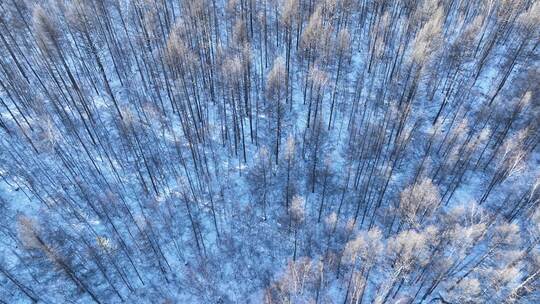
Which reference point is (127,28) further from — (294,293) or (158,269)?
(294,293)

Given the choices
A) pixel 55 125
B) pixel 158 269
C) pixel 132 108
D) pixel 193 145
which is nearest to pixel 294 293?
pixel 158 269

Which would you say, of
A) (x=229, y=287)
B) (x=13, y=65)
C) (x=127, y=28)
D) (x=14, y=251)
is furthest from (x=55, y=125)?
(x=229, y=287)

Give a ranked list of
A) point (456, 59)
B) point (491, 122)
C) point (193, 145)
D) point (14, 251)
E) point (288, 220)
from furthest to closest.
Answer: point (456, 59)
point (491, 122)
point (193, 145)
point (288, 220)
point (14, 251)

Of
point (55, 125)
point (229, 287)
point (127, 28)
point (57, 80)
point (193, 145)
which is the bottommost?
point (229, 287)

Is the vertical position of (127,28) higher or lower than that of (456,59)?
higher

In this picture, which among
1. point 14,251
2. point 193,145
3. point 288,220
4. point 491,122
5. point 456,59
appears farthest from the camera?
point 456,59

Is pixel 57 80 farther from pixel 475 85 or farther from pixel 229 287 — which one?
pixel 475 85

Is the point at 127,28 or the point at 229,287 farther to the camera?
the point at 127,28
